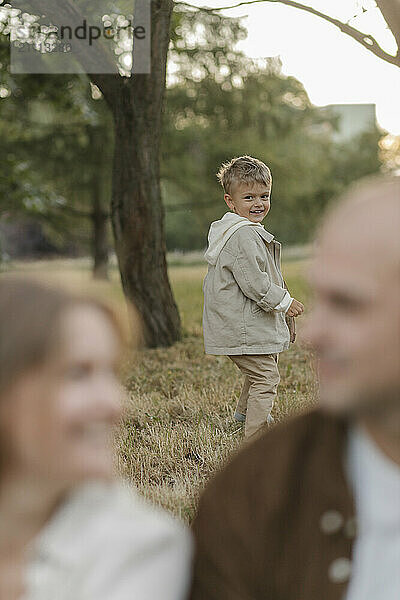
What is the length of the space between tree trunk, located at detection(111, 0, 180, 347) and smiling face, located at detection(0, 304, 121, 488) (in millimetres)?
5075

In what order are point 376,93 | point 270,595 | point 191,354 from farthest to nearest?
point 191,354 → point 376,93 → point 270,595

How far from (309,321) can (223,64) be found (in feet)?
37.7

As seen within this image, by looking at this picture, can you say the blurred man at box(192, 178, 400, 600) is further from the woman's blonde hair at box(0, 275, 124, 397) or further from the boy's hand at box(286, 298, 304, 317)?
the boy's hand at box(286, 298, 304, 317)

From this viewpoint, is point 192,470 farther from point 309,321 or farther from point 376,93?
point 376,93

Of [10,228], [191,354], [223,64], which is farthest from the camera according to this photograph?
[10,228]

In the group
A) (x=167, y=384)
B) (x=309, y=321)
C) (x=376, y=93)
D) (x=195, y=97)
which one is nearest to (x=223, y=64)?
(x=195, y=97)

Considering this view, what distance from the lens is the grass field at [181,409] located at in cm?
279

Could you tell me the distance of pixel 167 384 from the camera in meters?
5.02

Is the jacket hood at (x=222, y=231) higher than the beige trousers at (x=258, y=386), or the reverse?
the jacket hood at (x=222, y=231)

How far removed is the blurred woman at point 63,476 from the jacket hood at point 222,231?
9.75 ft

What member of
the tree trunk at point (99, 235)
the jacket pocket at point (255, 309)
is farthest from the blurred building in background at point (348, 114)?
the jacket pocket at point (255, 309)

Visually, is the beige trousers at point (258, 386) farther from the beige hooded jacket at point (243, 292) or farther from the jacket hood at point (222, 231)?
the jacket hood at point (222, 231)

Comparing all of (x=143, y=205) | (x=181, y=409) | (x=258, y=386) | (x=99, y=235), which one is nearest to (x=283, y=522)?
(x=258, y=386)

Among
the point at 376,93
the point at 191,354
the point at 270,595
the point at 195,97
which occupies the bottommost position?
the point at 191,354
